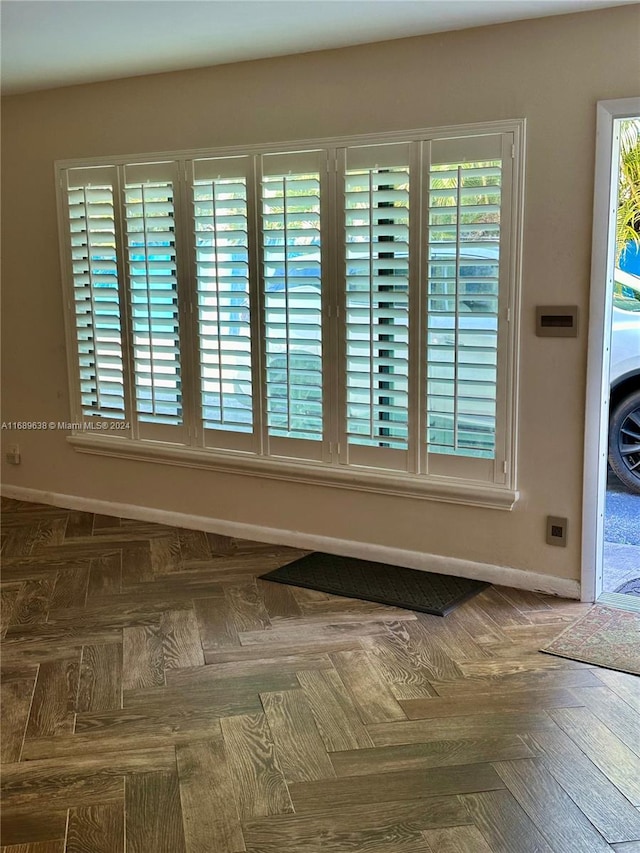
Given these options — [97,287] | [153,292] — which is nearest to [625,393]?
[153,292]

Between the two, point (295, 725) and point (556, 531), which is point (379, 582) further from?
point (295, 725)

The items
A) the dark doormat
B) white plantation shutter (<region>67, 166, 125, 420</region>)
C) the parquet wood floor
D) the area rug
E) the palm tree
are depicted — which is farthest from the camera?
the palm tree

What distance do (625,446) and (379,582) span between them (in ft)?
7.54

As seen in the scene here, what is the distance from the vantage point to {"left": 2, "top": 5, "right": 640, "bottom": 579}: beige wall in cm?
348

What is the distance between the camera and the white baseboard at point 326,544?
3.86 metres

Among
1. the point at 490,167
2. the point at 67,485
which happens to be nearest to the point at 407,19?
the point at 490,167

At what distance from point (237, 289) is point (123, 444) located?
1.24m

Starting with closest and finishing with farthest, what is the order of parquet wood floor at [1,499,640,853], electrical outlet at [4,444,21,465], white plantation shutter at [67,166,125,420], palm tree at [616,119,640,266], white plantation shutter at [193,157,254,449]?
1. parquet wood floor at [1,499,640,853]
2. white plantation shutter at [193,157,254,449]
3. white plantation shutter at [67,166,125,420]
4. electrical outlet at [4,444,21,465]
5. palm tree at [616,119,640,266]

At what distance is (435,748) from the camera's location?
264 cm

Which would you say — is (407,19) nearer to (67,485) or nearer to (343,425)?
(343,425)

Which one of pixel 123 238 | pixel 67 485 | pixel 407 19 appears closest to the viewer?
pixel 407 19

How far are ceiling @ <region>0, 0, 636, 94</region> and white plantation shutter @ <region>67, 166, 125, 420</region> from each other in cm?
69

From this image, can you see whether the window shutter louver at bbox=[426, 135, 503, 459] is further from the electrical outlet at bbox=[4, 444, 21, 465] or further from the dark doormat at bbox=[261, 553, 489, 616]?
the electrical outlet at bbox=[4, 444, 21, 465]

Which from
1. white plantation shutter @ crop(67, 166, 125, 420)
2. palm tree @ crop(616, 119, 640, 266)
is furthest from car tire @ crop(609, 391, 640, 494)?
white plantation shutter @ crop(67, 166, 125, 420)
